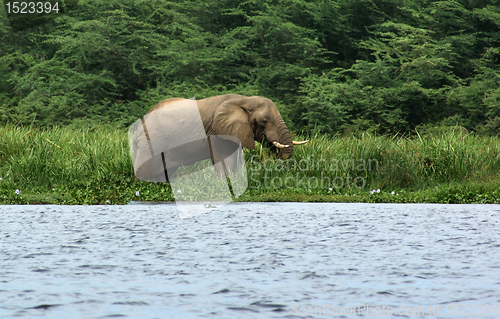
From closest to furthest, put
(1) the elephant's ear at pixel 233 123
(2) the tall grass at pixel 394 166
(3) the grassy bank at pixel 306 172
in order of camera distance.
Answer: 1. (3) the grassy bank at pixel 306 172
2. (2) the tall grass at pixel 394 166
3. (1) the elephant's ear at pixel 233 123

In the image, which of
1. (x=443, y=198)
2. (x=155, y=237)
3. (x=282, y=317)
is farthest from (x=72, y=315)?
(x=443, y=198)

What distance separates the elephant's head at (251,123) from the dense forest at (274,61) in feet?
27.9

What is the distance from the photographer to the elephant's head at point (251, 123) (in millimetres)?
11648

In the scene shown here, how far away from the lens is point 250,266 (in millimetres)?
4961

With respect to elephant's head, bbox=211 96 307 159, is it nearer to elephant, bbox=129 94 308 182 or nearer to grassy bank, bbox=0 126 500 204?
elephant, bbox=129 94 308 182

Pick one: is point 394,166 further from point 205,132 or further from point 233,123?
point 205,132

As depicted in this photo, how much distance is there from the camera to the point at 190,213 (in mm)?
8680

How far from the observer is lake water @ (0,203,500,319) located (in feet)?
12.5

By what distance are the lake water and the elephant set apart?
142 inches

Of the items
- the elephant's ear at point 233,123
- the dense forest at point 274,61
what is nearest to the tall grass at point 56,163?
the elephant's ear at point 233,123

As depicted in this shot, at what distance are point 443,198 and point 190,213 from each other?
4.36m

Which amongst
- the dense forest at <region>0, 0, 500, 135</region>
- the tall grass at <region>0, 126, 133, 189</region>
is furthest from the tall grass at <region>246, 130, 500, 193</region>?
the dense forest at <region>0, 0, 500, 135</region>

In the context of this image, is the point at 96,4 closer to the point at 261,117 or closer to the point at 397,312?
the point at 261,117

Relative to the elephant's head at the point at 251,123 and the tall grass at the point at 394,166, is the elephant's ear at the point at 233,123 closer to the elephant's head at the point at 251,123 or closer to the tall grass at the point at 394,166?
the elephant's head at the point at 251,123
